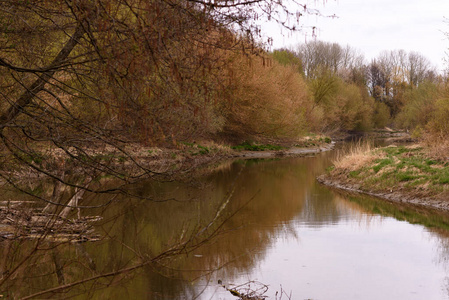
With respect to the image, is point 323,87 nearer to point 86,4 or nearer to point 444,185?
point 444,185

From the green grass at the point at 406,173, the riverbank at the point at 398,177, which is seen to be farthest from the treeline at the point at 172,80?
the green grass at the point at 406,173

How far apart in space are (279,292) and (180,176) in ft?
8.66

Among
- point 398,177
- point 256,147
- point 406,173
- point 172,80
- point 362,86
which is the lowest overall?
point 398,177

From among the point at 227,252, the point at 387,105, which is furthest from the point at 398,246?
the point at 387,105

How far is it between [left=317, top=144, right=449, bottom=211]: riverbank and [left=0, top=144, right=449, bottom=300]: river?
2.70 feet

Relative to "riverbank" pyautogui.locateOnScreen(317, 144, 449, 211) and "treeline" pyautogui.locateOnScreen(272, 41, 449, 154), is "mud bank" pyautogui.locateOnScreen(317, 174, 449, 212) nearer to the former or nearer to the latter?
"riverbank" pyautogui.locateOnScreen(317, 144, 449, 211)

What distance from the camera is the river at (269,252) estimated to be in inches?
256

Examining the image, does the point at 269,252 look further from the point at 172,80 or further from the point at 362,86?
the point at 362,86

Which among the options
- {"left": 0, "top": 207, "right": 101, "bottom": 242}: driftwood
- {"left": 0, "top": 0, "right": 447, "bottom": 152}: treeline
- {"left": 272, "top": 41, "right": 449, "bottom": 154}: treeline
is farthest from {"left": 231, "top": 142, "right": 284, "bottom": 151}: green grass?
{"left": 0, "top": 207, "right": 101, "bottom": 242}: driftwood

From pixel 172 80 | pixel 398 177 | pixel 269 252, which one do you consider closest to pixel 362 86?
pixel 398 177

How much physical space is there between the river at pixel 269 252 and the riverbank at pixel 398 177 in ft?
2.70

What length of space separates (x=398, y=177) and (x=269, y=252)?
822 centimetres

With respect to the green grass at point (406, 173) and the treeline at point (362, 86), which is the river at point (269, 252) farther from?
the treeline at point (362, 86)

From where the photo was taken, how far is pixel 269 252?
935 cm
